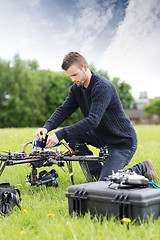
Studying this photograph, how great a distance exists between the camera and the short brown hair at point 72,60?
3756mm

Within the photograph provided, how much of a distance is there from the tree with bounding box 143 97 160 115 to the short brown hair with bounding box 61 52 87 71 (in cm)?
8995

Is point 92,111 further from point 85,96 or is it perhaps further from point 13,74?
point 13,74

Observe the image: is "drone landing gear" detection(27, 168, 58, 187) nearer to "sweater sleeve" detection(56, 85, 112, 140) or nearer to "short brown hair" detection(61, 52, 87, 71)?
"sweater sleeve" detection(56, 85, 112, 140)

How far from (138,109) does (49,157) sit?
95404 millimetres

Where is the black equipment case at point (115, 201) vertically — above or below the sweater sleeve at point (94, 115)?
below

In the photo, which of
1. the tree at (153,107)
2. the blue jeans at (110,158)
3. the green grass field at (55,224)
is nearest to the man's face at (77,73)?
the blue jeans at (110,158)

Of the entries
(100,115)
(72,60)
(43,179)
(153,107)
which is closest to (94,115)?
(100,115)

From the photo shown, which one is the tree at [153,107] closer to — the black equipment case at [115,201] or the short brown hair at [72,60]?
the short brown hair at [72,60]

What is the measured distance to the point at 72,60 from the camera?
3.75 m

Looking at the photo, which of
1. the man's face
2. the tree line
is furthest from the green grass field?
the tree line

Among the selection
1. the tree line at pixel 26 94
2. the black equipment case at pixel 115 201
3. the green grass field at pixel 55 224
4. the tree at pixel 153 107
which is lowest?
the green grass field at pixel 55 224

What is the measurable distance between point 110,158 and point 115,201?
5.54 ft

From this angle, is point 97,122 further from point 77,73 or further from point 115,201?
point 115,201

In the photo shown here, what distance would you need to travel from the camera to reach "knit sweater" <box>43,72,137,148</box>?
3.70m
